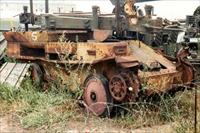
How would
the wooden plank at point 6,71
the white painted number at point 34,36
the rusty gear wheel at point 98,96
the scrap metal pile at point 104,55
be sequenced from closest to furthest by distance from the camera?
the scrap metal pile at point 104,55 → the rusty gear wheel at point 98,96 → the wooden plank at point 6,71 → the white painted number at point 34,36

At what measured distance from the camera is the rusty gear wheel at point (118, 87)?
7.59m

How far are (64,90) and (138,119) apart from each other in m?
1.65

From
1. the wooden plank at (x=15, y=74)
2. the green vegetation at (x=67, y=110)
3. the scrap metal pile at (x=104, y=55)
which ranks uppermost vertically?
the scrap metal pile at (x=104, y=55)

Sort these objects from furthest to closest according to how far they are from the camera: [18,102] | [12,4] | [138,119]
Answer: [12,4], [18,102], [138,119]

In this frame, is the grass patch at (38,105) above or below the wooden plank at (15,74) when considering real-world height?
below

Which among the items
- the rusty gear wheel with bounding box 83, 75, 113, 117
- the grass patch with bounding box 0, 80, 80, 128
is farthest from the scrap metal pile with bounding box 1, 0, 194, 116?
the grass patch with bounding box 0, 80, 80, 128

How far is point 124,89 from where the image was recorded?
24.8 feet

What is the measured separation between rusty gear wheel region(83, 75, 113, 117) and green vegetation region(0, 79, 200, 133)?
18cm

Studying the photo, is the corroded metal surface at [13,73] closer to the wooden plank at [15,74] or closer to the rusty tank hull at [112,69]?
the wooden plank at [15,74]

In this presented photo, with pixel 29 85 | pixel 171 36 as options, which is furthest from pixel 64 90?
pixel 171 36

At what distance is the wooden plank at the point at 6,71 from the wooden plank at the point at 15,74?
2.6 inches

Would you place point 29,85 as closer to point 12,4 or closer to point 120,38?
point 120,38

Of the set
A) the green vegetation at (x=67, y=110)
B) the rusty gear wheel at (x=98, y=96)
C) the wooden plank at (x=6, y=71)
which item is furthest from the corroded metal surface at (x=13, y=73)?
the rusty gear wheel at (x=98, y=96)

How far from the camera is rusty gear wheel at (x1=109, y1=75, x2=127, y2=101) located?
759 centimetres
